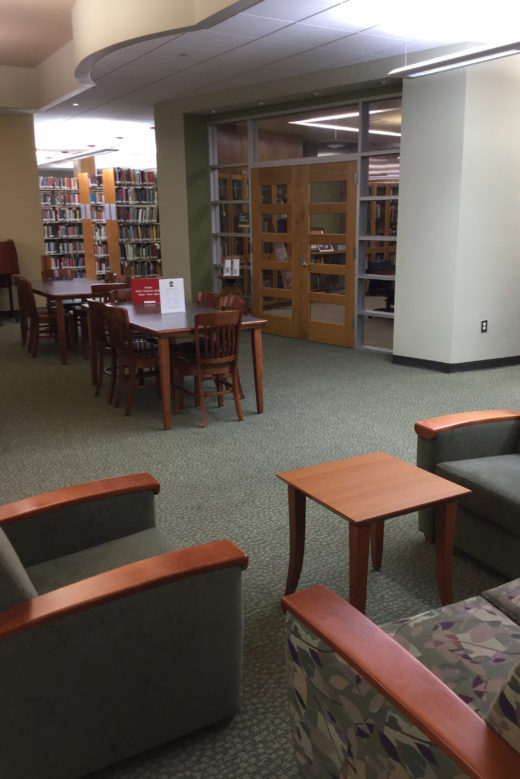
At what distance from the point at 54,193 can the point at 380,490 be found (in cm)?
1286

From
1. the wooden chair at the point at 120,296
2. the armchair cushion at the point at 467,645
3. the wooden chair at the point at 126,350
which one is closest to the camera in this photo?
the armchair cushion at the point at 467,645

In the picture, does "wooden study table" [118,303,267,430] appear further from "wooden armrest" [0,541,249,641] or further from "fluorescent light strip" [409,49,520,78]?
"wooden armrest" [0,541,249,641]

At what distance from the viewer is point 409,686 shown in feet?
4.29

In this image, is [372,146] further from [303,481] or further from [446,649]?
[446,649]

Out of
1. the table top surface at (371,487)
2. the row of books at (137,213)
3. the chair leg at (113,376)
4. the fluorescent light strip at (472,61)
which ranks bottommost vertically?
the chair leg at (113,376)

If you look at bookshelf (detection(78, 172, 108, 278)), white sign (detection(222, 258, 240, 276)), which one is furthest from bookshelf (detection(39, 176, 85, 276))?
white sign (detection(222, 258, 240, 276))

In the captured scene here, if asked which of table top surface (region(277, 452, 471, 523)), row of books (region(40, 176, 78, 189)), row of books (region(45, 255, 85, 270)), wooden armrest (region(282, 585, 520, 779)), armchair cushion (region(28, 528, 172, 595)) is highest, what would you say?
row of books (region(40, 176, 78, 189))

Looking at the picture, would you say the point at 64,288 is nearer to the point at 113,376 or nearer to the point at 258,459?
the point at 113,376

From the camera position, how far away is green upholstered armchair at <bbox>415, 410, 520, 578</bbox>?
8.94 feet

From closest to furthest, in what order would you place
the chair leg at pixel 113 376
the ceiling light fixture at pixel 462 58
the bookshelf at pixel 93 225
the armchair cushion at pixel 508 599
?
the armchair cushion at pixel 508 599 < the ceiling light fixture at pixel 462 58 < the chair leg at pixel 113 376 < the bookshelf at pixel 93 225

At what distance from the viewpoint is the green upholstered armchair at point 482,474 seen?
272 cm

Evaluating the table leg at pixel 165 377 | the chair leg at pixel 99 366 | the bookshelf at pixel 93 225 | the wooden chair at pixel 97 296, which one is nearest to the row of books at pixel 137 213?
the bookshelf at pixel 93 225

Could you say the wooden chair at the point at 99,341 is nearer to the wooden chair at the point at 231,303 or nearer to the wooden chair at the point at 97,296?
the wooden chair at the point at 97,296

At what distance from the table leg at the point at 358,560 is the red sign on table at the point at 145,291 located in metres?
4.55
